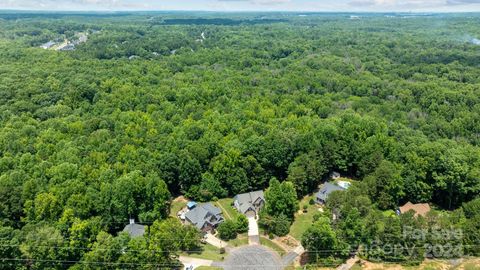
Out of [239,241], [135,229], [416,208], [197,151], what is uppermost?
[197,151]

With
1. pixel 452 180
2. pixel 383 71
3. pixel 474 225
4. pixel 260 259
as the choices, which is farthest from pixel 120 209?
pixel 383 71

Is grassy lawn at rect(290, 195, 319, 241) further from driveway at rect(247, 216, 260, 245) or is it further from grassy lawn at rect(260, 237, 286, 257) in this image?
driveway at rect(247, 216, 260, 245)

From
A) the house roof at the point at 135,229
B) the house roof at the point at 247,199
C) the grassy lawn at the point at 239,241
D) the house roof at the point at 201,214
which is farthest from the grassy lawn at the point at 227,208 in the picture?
the house roof at the point at 135,229

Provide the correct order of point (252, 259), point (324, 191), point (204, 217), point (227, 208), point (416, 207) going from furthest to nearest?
point (324, 191) < point (227, 208) < point (416, 207) < point (204, 217) < point (252, 259)

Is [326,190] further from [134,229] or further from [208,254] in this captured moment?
[134,229]

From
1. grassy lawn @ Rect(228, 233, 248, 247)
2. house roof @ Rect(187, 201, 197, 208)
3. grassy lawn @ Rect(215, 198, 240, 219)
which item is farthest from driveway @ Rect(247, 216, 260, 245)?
house roof @ Rect(187, 201, 197, 208)

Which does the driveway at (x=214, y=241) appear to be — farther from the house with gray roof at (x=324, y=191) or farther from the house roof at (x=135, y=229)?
the house with gray roof at (x=324, y=191)

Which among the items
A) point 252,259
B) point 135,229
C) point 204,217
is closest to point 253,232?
point 252,259
